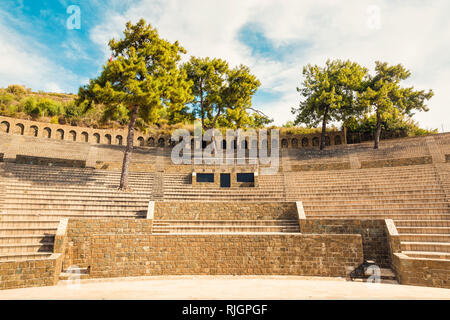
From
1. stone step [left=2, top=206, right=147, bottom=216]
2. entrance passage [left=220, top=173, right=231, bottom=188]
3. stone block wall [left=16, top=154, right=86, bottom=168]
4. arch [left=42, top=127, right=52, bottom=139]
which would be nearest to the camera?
stone step [left=2, top=206, right=147, bottom=216]

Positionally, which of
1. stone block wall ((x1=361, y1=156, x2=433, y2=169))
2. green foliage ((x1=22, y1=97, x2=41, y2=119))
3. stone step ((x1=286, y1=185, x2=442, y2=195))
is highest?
green foliage ((x1=22, y1=97, x2=41, y2=119))

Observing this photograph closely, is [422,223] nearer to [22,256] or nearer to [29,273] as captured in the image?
[29,273]

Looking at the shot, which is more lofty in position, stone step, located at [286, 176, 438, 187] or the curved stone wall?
the curved stone wall

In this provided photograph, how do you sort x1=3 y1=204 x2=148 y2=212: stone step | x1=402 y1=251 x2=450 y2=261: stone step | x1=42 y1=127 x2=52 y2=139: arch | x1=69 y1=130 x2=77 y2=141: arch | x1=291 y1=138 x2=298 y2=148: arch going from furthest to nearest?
x1=291 y1=138 x2=298 y2=148: arch, x1=69 y1=130 x2=77 y2=141: arch, x1=42 y1=127 x2=52 y2=139: arch, x1=3 y1=204 x2=148 y2=212: stone step, x1=402 y1=251 x2=450 y2=261: stone step

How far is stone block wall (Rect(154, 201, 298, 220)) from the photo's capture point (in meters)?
11.8

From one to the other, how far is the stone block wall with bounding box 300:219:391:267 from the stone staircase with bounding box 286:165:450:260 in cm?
70

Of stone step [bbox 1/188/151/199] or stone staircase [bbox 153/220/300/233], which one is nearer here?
stone staircase [bbox 153/220/300/233]

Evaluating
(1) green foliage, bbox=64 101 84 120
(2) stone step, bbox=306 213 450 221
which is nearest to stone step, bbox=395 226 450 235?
(2) stone step, bbox=306 213 450 221

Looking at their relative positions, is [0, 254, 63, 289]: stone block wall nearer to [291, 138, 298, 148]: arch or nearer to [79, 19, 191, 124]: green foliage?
[79, 19, 191, 124]: green foliage

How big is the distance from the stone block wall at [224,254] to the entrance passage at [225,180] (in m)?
7.03

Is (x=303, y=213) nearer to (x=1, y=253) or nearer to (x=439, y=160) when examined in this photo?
(x=1, y=253)

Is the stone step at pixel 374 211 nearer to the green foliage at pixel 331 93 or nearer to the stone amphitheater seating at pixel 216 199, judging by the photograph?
the stone amphitheater seating at pixel 216 199

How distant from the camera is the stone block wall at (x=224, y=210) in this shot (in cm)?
1180

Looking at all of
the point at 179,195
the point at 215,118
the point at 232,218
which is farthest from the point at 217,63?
the point at 232,218
